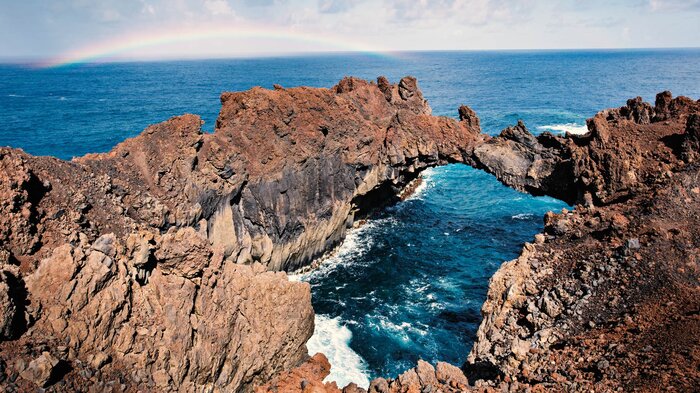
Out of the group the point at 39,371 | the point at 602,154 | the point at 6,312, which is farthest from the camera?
the point at 602,154

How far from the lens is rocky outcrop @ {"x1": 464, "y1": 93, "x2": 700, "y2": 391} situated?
61.7 ft

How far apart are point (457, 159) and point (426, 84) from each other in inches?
4929

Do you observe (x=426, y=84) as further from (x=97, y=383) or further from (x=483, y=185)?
(x=97, y=383)

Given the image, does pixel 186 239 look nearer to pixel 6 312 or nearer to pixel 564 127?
pixel 6 312

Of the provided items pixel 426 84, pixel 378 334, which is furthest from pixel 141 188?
pixel 426 84

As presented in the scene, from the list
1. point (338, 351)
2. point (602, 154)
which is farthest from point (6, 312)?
point (602, 154)

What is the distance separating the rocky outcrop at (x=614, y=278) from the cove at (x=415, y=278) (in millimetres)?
8505

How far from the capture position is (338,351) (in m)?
32.6

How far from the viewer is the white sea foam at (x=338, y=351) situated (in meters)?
30.0

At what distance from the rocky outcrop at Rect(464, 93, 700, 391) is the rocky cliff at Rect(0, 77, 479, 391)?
11.8m

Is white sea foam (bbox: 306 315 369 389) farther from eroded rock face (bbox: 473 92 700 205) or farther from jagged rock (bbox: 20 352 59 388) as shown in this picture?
eroded rock face (bbox: 473 92 700 205)

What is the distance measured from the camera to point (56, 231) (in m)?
20.1

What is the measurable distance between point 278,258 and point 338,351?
10.9 metres

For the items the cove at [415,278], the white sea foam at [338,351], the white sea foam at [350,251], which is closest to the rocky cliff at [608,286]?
the cove at [415,278]
